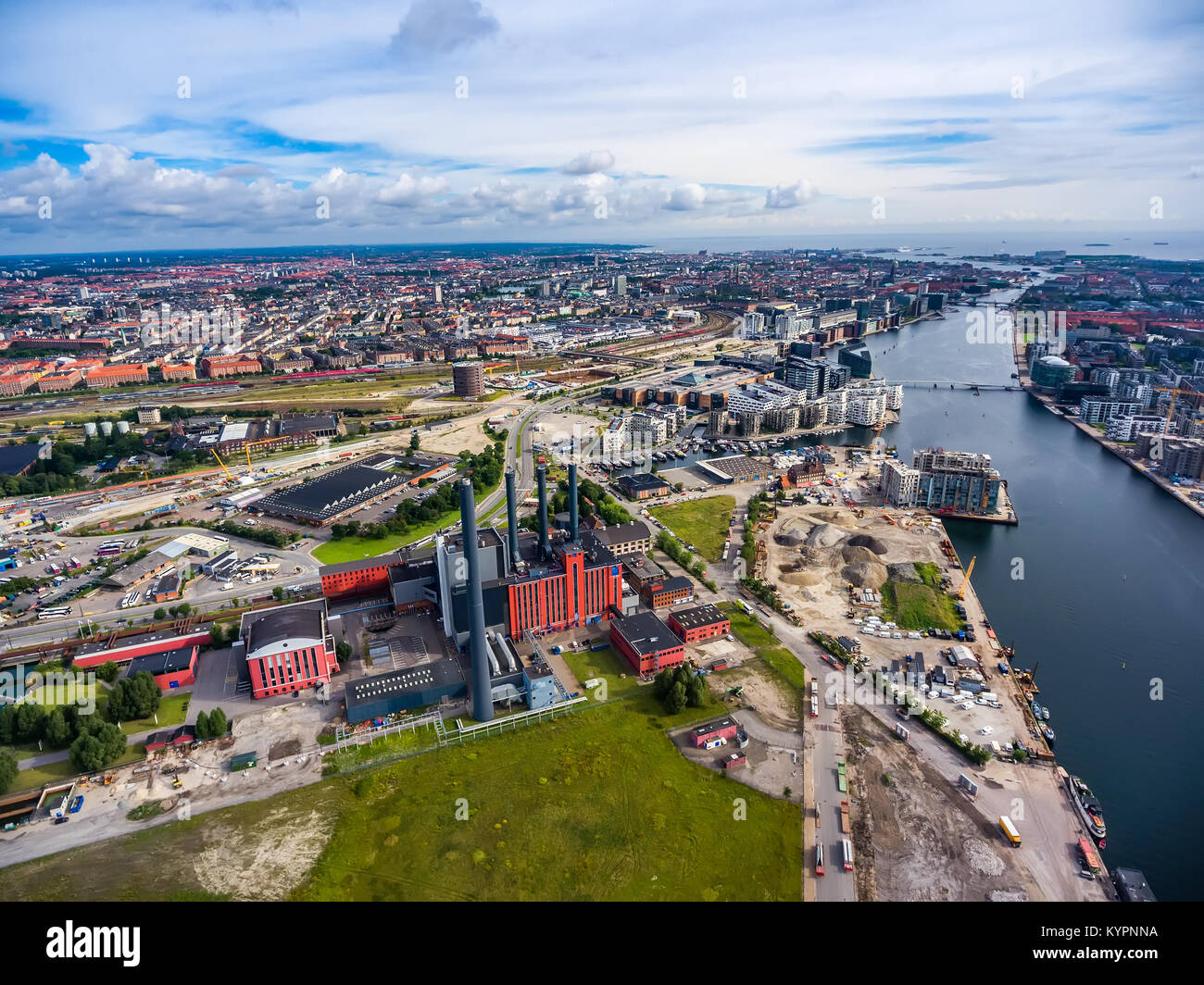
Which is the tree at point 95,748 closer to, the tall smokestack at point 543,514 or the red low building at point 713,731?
the tall smokestack at point 543,514

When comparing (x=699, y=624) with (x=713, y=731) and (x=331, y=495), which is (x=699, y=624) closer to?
(x=713, y=731)

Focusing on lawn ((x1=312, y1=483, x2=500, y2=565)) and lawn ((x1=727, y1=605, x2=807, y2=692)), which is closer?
lawn ((x1=727, y1=605, x2=807, y2=692))

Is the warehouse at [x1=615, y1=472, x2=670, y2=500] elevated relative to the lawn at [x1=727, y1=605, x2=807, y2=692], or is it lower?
elevated

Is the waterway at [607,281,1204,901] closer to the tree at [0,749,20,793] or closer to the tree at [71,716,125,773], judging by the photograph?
the tree at [71,716,125,773]

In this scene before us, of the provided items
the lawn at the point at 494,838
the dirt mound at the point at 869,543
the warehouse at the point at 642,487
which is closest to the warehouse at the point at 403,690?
the lawn at the point at 494,838

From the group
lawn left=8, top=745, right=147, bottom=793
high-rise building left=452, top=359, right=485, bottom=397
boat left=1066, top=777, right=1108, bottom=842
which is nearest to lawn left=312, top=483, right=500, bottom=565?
lawn left=8, top=745, right=147, bottom=793
